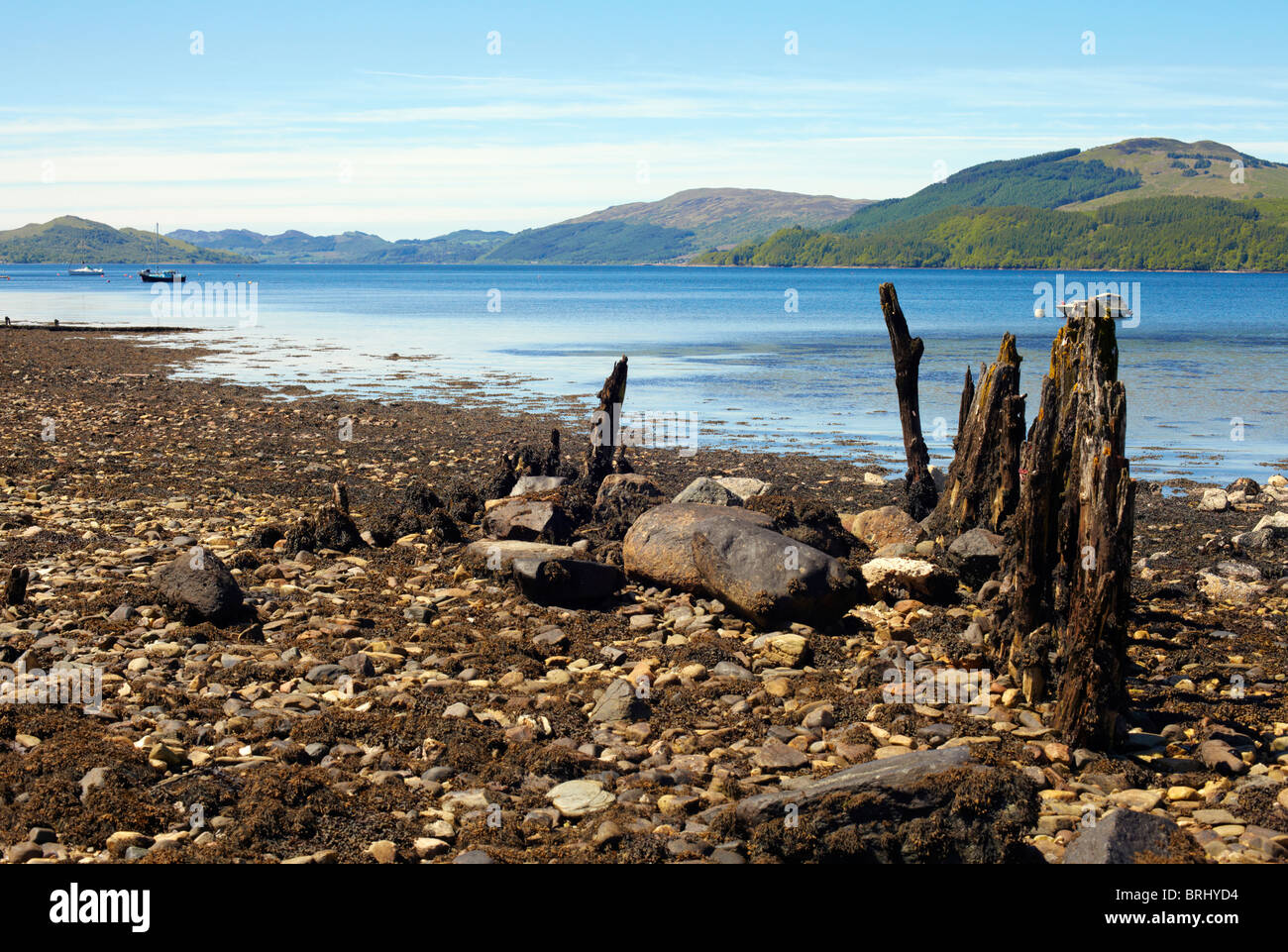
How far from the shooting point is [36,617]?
35.8ft

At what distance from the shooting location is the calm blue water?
27953mm

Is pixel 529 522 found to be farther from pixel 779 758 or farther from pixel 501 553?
pixel 779 758

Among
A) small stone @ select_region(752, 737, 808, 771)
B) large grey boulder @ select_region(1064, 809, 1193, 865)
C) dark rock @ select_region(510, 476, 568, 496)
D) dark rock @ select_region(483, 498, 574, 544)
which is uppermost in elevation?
dark rock @ select_region(510, 476, 568, 496)

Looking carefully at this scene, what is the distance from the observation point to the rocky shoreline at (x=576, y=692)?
6730mm

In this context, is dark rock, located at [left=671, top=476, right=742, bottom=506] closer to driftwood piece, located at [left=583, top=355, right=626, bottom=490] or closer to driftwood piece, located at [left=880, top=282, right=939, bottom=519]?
driftwood piece, located at [left=583, top=355, right=626, bottom=490]

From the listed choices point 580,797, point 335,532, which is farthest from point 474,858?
point 335,532

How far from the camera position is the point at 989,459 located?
14750 mm

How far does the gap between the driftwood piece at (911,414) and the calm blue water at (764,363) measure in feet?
19.4

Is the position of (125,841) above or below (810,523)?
below

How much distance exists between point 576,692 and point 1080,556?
4.42 meters

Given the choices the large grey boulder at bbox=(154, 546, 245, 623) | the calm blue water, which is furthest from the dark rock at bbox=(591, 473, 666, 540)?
the calm blue water

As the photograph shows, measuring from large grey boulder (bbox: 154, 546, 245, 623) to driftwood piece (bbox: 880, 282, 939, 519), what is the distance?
10.2 metres

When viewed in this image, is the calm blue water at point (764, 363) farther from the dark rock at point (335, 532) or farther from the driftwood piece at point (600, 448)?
the dark rock at point (335, 532)

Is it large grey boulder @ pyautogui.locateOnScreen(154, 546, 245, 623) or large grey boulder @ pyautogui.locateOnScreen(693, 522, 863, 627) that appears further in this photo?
large grey boulder @ pyautogui.locateOnScreen(693, 522, 863, 627)
